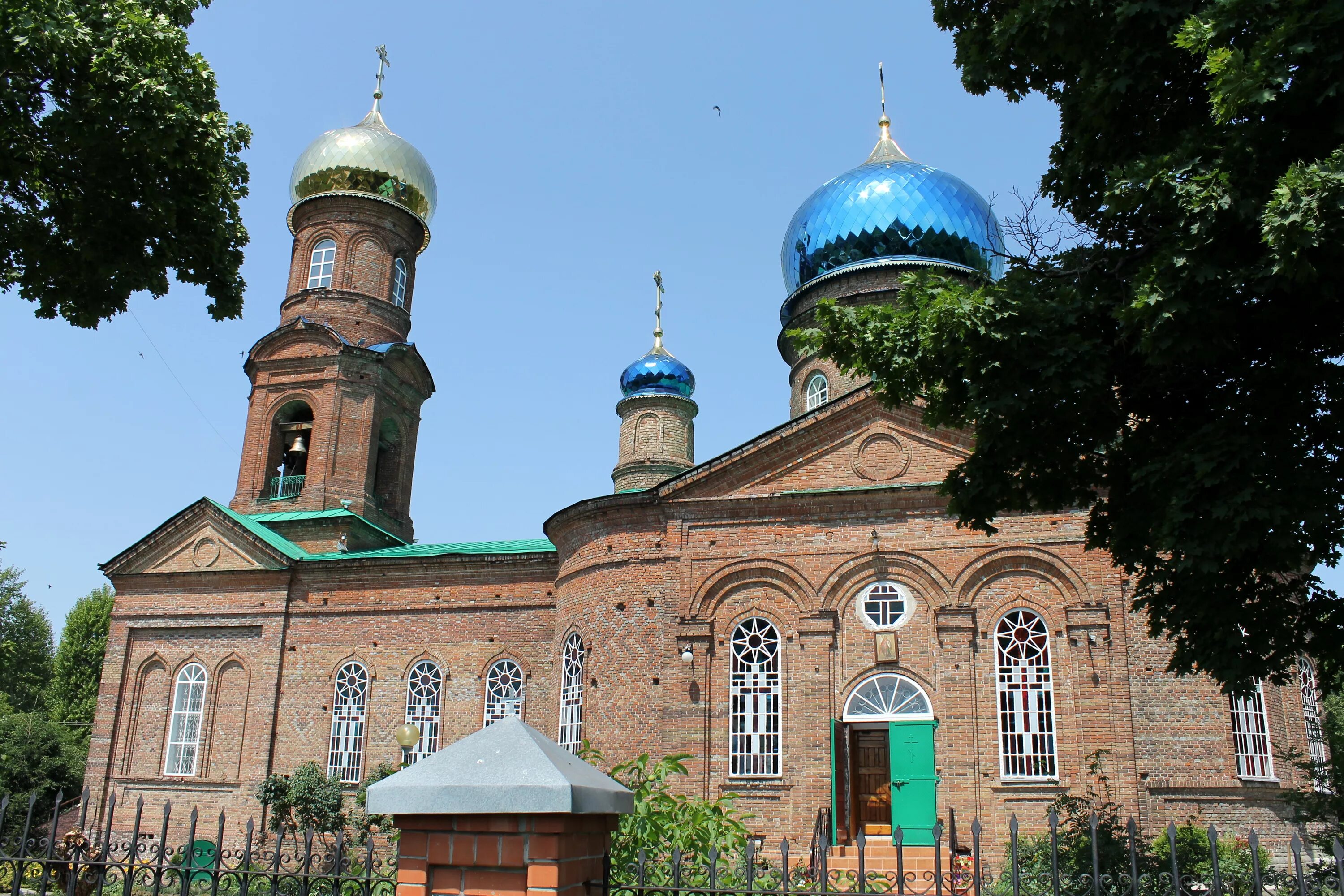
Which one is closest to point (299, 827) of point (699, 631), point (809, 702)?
point (699, 631)

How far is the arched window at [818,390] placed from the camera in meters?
21.5

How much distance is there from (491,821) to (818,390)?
18.1 metres

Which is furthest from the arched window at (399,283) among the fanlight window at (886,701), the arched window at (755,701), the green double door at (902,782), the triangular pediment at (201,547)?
the green double door at (902,782)

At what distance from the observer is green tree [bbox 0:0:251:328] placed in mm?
7254

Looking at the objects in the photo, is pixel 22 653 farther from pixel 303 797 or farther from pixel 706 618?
pixel 706 618

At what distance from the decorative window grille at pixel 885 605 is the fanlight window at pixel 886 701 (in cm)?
75

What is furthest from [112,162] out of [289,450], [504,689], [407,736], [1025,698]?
[289,450]

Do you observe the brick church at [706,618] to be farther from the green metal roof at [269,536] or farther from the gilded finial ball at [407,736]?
the gilded finial ball at [407,736]

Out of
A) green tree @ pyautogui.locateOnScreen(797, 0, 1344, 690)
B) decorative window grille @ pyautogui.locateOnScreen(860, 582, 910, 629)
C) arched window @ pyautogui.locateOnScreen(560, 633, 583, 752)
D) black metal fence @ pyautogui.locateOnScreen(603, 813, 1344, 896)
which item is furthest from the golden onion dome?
green tree @ pyautogui.locateOnScreen(797, 0, 1344, 690)

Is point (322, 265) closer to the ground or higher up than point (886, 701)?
higher up

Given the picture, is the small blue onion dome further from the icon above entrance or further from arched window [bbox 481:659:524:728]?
the icon above entrance

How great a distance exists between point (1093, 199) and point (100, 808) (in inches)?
749

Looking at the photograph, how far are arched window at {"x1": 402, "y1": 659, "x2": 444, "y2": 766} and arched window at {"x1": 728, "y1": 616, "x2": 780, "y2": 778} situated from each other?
19.4 feet

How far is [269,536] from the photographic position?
2053 cm
